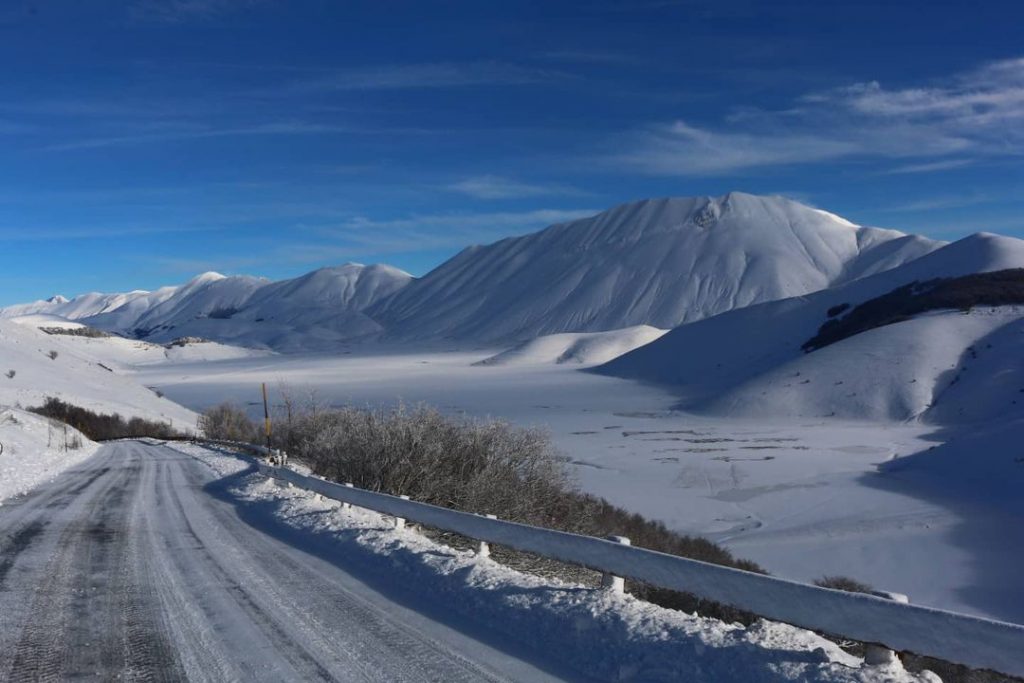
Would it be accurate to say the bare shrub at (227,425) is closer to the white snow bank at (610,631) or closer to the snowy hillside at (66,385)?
the snowy hillside at (66,385)

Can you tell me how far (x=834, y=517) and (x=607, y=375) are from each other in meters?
71.4

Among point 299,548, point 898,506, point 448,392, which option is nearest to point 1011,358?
point 898,506

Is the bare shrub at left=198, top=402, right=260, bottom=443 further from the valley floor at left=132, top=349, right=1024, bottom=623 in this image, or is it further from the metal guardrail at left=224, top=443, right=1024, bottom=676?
the metal guardrail at left=224, top=443, right=1024, bottom=676

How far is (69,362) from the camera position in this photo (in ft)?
268

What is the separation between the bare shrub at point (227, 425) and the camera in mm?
49750

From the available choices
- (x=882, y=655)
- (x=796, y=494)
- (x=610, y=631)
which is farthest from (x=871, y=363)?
(x=882, y=655)

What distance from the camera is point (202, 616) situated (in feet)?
24.0

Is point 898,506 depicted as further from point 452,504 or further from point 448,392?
point 448,392

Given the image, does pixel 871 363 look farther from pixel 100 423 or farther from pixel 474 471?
pixel 100 423

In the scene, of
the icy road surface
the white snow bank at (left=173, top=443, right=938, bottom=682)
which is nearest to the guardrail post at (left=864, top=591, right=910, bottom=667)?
the white snow bank at (left=173, top=443, right=938, bottom=682)

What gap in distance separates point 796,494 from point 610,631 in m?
23.2

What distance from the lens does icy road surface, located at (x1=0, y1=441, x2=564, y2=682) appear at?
5.93 meters

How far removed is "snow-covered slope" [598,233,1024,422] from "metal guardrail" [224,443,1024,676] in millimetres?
42969

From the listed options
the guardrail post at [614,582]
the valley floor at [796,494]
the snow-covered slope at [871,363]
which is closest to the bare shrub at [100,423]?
the valley floor at [796,494]
